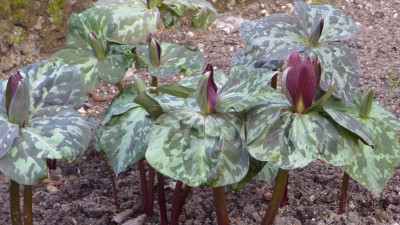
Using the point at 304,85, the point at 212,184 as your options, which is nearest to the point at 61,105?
the point at 212,184

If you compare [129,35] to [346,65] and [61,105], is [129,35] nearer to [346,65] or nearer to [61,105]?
[61,105]

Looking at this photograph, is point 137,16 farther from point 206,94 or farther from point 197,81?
point 206,94

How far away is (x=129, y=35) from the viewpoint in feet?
5.08

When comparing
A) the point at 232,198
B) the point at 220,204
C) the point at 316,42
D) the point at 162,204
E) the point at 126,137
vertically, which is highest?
the point at 316,42

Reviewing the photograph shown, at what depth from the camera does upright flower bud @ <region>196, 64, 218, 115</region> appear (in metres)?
1.19

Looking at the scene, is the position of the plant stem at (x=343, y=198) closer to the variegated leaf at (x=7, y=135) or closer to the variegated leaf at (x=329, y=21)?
the variegated leaf at (x=329, y=21)

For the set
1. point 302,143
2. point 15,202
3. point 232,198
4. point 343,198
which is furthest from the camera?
point 232,198

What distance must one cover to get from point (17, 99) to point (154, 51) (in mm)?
426

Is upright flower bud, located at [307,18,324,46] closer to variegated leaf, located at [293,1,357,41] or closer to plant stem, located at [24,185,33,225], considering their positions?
variegated leaf, located at [293,1,357,41]

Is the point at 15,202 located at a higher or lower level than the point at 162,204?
higher

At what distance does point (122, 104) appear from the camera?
147 centimetres

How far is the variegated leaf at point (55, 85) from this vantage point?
134 centimetres

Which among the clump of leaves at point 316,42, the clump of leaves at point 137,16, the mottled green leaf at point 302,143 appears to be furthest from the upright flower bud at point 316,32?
the clump of leaves at point 137,16

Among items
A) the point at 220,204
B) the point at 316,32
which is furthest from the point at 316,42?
the point at 220,204
